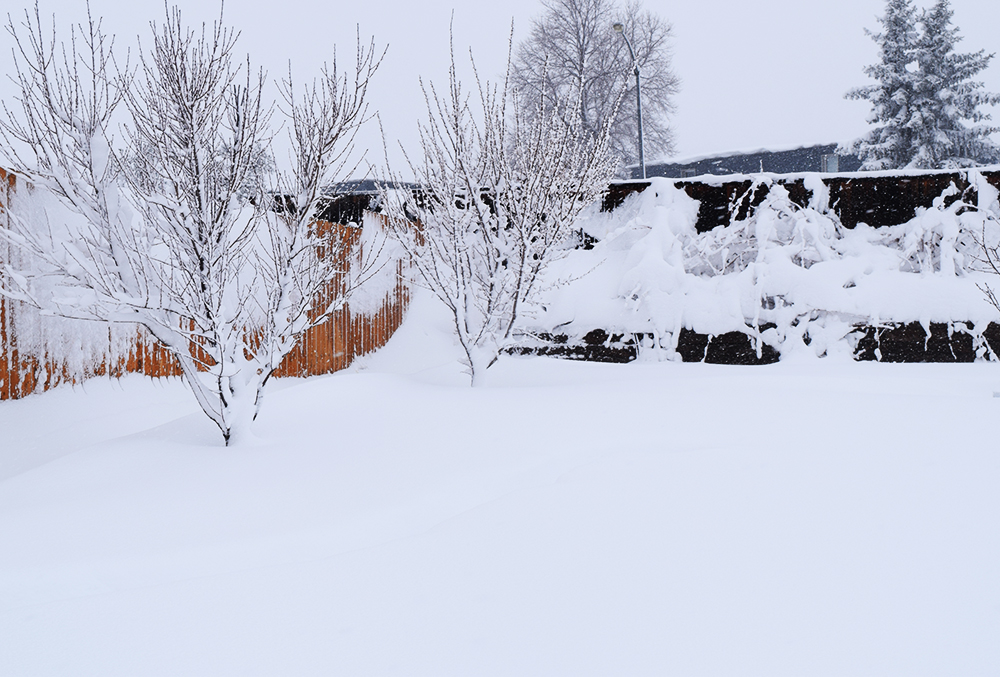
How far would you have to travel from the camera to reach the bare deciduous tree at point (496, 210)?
5.31m

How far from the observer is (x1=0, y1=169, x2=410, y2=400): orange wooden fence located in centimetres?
443

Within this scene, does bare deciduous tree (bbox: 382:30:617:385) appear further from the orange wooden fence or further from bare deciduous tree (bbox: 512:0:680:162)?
bare deciduous tree (bbox: 512:0:680:162)

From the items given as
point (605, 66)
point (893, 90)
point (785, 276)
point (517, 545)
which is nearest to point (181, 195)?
point (517, 545)

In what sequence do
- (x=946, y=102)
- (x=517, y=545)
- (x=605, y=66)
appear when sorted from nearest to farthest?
1. (x=517, y=545)
2. (x=946, y=102)
3. (x=605, y=66)

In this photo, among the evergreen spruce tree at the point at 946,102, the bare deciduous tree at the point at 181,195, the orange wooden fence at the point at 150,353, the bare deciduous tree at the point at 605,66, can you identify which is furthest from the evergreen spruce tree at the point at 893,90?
the bare deciduous tree at the point at 181,195

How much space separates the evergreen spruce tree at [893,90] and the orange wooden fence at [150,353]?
18.1 m

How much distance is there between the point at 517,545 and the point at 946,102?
23300mm

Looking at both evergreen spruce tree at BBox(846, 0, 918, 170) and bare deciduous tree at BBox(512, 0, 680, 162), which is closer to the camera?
evergreen spruce tree at BBox(846, 0, 918, 170)

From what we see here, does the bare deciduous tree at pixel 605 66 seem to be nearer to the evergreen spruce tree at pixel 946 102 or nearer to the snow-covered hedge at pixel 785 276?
the evergreen spruce tree at pixel 946 102

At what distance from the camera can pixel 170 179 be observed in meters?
3.36

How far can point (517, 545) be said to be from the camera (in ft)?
7.72

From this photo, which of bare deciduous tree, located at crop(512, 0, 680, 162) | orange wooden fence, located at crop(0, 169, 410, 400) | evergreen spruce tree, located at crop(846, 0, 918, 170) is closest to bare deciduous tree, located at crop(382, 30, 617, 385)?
orange wooden fence, located at crop(0, 169, 410, 400)

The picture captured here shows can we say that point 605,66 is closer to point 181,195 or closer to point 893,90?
point 893,90

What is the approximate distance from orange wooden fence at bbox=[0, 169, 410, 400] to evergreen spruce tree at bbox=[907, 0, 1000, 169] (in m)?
18.7
